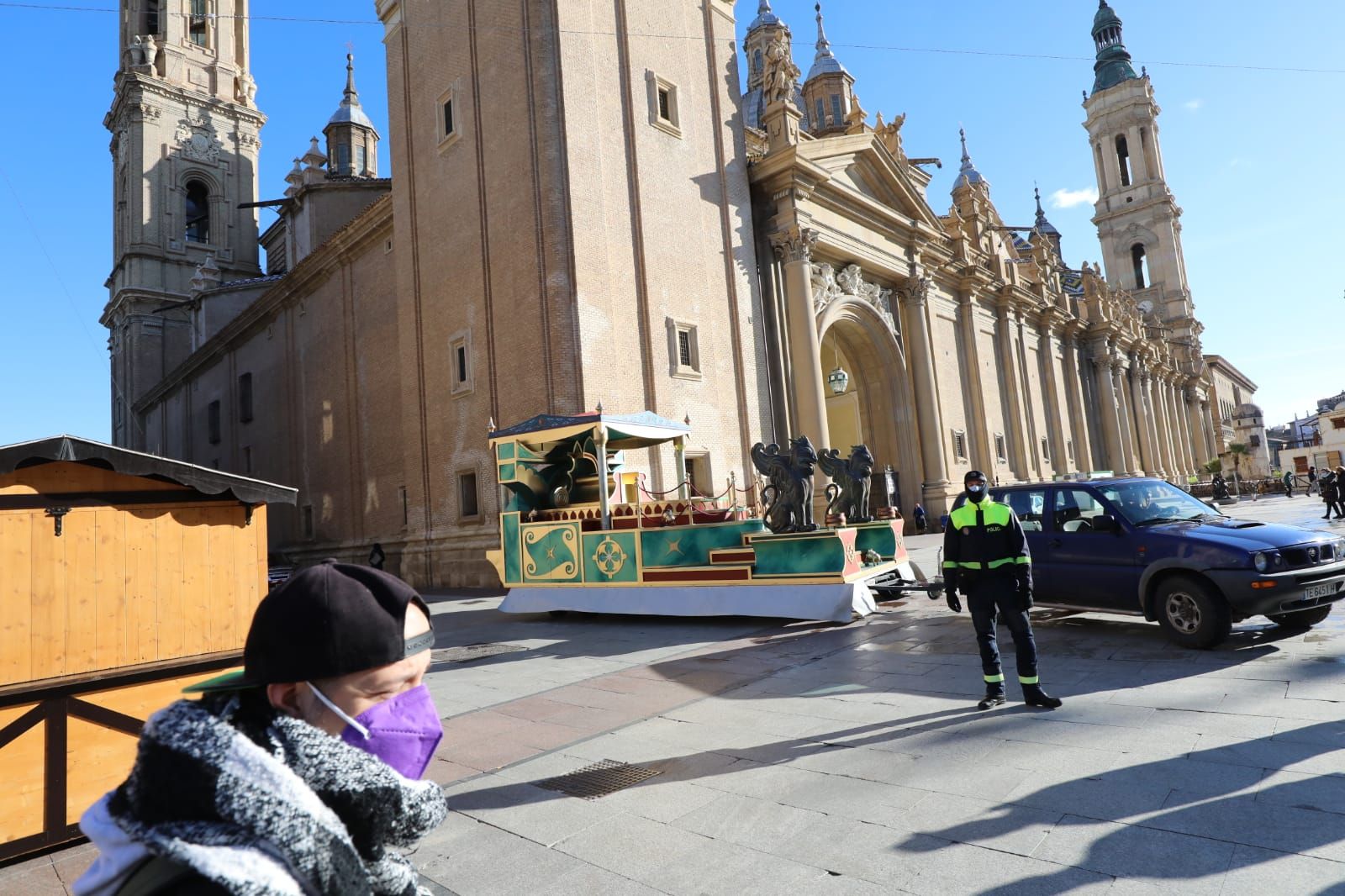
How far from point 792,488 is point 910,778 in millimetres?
7680

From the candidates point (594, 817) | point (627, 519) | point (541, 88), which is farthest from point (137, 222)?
point (594, 817)

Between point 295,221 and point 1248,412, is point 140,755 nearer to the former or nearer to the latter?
point 295,221

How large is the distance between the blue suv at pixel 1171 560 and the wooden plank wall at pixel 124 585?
7.92 metres

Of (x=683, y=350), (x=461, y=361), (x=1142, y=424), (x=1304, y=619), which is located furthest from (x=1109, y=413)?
(x=1304, y=619)

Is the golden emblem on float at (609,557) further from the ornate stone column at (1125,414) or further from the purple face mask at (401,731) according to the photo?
the ornate stone column at (1125,414)

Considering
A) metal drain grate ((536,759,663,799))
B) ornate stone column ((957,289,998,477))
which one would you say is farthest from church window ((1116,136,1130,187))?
metal drain grate ((536,759,663,799))

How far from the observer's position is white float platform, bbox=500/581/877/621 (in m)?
10.8

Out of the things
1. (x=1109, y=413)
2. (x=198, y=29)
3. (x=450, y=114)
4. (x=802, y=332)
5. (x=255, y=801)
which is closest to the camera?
(x=255, y=801)

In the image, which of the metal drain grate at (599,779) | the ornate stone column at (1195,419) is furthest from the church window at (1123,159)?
the metal drain grate at (599,779)

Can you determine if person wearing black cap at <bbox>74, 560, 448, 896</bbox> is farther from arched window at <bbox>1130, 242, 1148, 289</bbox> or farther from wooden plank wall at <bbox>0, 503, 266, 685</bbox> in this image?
arched window at <bbox>1130, 242, 1148, 289</bbox>

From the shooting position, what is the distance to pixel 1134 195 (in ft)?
230

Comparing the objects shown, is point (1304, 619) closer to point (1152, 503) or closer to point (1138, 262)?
point (1152, 503)

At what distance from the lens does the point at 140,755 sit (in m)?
1.27

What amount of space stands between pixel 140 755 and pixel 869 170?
30.1m
